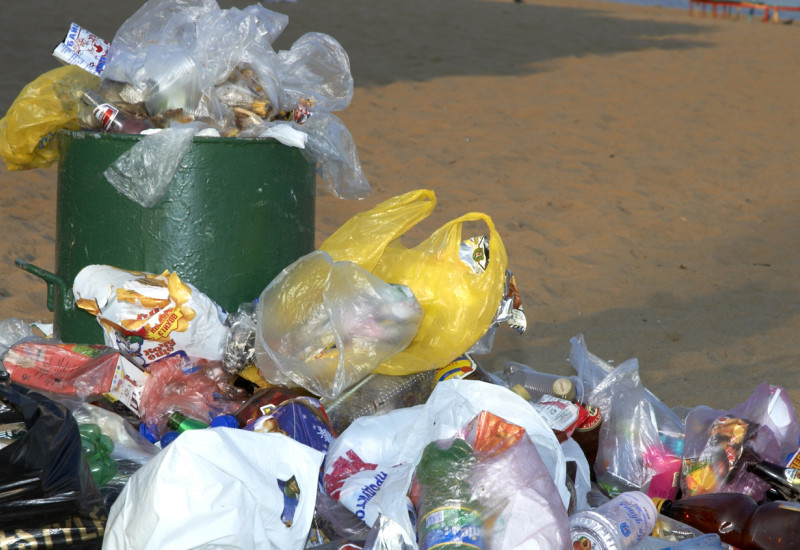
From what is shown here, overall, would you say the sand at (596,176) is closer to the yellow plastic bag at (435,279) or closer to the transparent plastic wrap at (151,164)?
the yellow plastic bag at (435,279)

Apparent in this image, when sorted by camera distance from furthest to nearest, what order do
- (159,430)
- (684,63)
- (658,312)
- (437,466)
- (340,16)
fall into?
(340,16) < (684,63) < (658,312) < (159,430) < (437,466)

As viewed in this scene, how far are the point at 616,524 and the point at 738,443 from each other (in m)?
0.66

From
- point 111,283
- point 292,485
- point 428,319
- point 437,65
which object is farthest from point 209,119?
point 437,65

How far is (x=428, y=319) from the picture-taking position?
8.38 ft

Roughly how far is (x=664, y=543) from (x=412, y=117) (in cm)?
750

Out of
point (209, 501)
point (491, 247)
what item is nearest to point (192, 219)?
point (491, 247)

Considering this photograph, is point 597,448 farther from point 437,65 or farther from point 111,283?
point 437,65

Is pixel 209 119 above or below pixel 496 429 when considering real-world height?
above

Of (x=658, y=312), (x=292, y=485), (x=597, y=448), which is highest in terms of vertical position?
(x=292, y=485)

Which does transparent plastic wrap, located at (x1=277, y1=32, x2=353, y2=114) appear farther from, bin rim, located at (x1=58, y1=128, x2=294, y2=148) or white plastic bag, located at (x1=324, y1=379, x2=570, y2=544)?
white plastic bag, located at (x1=324, y1=379, x2=570, y2=544)

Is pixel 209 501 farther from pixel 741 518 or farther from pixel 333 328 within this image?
pixel 741 518

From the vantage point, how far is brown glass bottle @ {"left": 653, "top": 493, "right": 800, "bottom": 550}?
211 centimetres

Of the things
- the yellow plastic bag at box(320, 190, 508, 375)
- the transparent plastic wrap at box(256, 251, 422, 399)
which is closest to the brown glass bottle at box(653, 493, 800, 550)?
the yellow plastic bag at box(320, 190, 508, 375)

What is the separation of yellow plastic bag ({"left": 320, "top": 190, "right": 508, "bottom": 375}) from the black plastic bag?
0.96 meters
